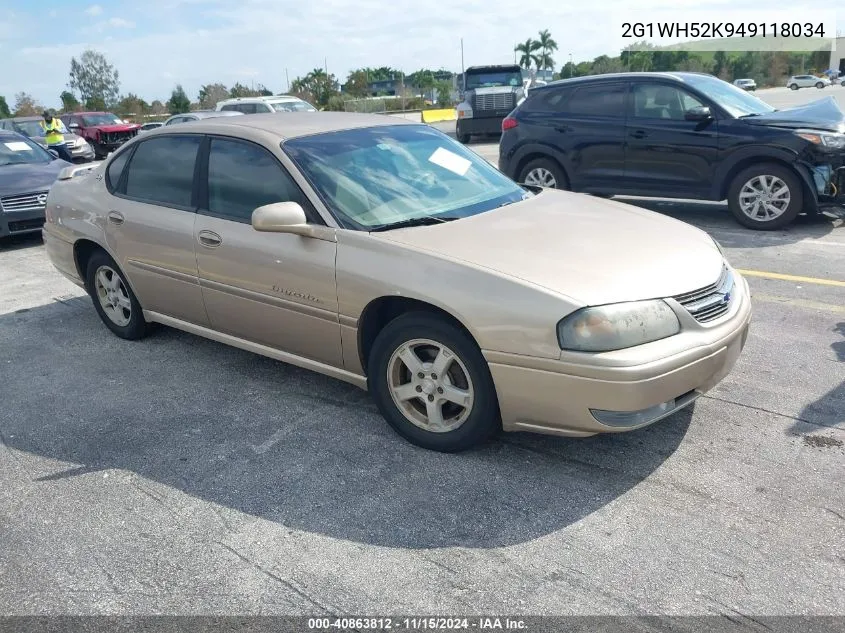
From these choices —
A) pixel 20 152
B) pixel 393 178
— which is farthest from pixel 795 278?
pixel 20 152

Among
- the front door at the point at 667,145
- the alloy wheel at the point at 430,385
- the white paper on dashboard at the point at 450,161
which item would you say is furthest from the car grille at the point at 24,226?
the alloy wheel at the point at 430,385

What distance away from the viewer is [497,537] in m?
2.94

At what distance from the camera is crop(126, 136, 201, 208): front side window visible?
4.62 m

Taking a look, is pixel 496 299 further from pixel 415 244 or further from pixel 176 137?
pixel 176 137

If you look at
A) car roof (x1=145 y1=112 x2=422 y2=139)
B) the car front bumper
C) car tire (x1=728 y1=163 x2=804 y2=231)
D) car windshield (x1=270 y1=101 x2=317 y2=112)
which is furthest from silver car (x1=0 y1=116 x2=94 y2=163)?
the car front bumper

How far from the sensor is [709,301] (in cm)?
339

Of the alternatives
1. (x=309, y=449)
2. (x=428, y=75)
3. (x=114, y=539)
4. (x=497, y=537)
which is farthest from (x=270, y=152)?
(x=428, y=75)

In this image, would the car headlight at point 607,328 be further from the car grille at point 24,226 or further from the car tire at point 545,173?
the car grille at point 24,226

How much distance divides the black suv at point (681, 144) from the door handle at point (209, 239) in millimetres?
5831

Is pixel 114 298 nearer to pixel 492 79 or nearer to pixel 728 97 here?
pixel 728 97

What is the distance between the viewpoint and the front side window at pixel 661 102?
27.2ft

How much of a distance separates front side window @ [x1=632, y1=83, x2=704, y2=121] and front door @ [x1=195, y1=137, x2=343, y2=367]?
5.76 m

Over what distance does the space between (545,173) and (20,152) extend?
761 centimetres

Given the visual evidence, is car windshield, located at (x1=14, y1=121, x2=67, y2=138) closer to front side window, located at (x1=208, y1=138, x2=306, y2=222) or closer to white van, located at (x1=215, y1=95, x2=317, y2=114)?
white van, located at (x1=215, y1=95, x2=317, y2=114)
